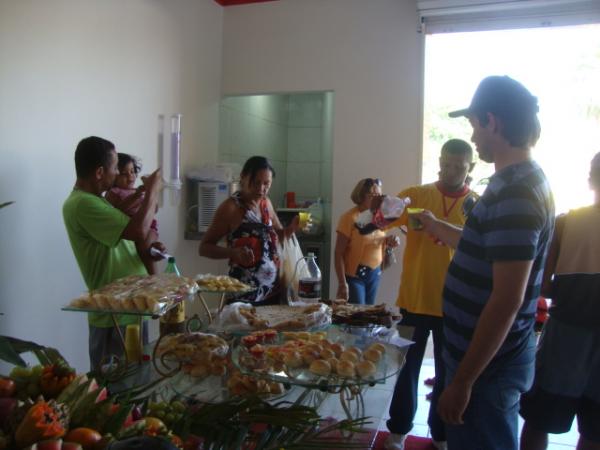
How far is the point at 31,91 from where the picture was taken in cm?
234

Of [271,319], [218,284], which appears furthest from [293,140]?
[271,319]

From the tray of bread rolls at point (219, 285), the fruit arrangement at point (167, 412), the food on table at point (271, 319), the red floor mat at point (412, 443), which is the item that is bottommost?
the red floor mat at point (412, 443)

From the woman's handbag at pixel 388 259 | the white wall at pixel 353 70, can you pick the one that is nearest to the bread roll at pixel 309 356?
the woman's handbag at pixel 388 259

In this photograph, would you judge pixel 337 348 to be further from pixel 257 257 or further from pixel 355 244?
pixel 355 244

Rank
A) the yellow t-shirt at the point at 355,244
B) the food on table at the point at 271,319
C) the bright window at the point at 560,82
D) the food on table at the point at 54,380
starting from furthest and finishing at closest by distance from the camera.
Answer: the bright window at the point at 560,82, the yellow t-shirt at the point at 355,244, the food on table at the point at 271,319, the food on table at the point at 54,380

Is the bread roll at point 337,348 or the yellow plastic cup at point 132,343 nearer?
the bread roll at point 337,348

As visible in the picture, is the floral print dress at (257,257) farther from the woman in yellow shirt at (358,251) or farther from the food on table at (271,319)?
the woman in yellow shirt at (358,251)

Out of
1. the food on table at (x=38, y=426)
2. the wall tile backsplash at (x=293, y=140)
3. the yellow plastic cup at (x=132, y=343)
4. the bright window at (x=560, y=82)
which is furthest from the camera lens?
the wall tile backsplash at (x=293, y=140)

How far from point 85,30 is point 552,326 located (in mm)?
2575

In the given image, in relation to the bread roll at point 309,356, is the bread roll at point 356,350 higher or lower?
lower

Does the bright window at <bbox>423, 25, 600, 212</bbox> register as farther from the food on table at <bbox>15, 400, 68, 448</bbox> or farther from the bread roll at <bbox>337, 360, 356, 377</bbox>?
the food on table at <bbox>15, 400, 68, 448</bbox>

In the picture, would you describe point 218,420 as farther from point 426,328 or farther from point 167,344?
point 426,328

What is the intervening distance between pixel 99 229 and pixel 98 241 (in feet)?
0.27

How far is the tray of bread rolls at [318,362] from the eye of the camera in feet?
3.68
